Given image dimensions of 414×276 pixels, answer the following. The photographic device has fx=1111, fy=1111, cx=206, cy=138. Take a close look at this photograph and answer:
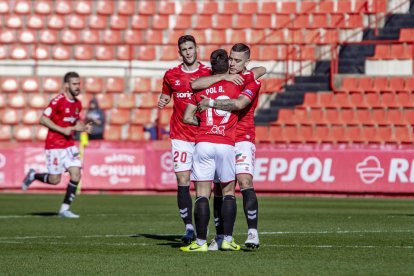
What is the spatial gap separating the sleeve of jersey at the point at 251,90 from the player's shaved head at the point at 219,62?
0.97 ft

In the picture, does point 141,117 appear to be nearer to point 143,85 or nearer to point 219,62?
point 143,85

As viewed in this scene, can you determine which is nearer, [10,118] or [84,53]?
[10,118]

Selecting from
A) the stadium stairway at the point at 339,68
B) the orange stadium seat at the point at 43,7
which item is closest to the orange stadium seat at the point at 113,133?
the stadium stairway at the point at 339,68

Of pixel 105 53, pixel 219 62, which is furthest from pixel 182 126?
pixel 105 53

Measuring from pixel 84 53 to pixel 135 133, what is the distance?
392cm

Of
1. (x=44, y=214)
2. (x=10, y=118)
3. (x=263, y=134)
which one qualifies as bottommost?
(x=44, y=214)

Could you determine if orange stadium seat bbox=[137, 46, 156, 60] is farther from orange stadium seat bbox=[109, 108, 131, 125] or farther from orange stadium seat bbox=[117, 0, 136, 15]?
orange stadium seat bbox=[109, 108, 131, 125]

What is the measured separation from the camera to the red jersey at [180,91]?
13.4 m

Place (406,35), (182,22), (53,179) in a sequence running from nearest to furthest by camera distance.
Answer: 1. (53,179)
2. (406,35)
3. (182,22)

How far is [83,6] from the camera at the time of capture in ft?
113

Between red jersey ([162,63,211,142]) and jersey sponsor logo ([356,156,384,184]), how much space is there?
12.0 metres

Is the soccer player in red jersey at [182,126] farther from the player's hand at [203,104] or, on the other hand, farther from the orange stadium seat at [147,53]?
the orange stadium seat at [147,53]

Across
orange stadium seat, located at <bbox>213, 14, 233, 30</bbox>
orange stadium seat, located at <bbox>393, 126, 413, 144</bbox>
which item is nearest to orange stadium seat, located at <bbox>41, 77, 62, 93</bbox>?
orange stadium seat, located at <bbox>213, 14, 233, 30</bbox>

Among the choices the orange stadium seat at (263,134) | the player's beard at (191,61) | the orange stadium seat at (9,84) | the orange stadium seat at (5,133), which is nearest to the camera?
the player's beard at (191,61)
